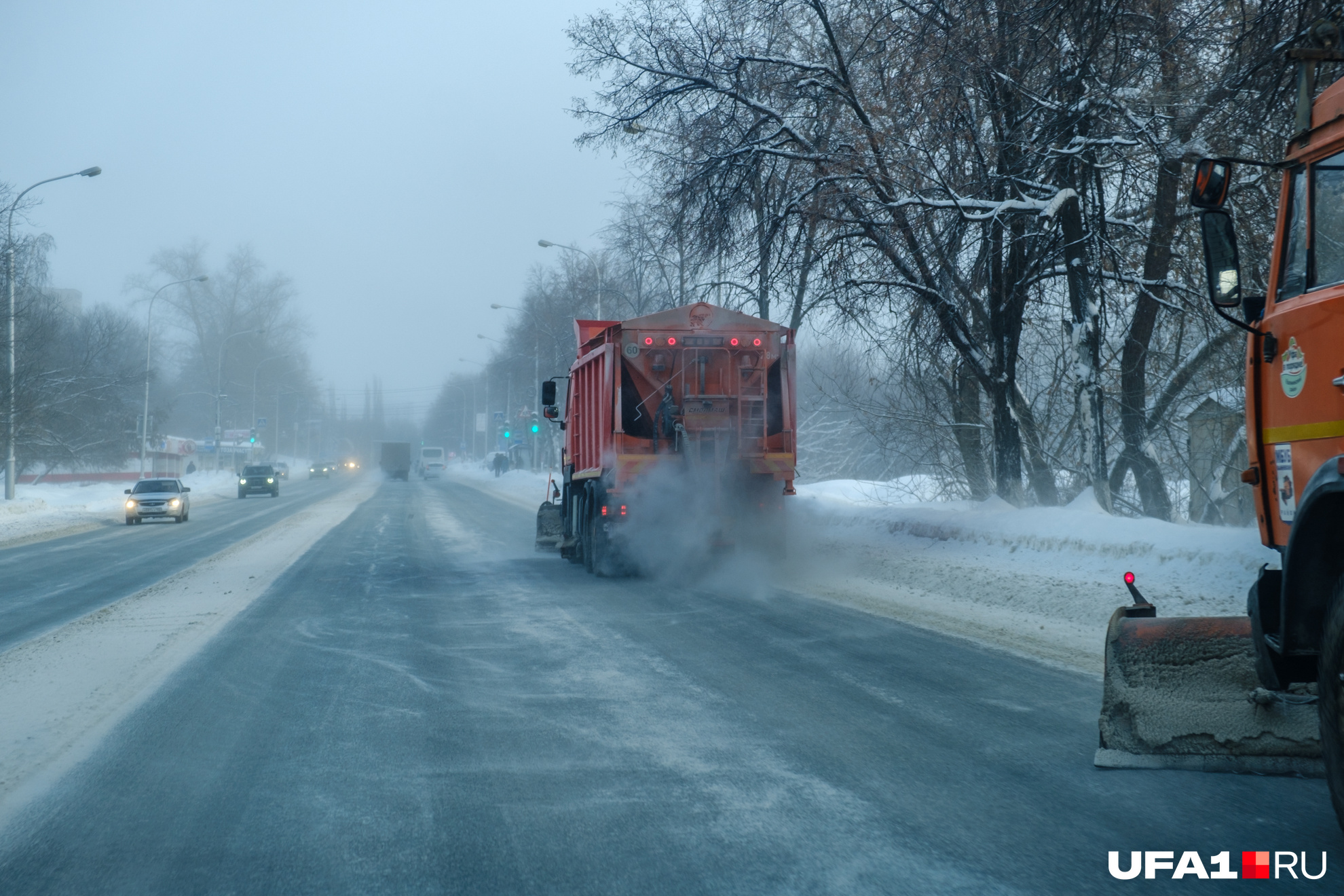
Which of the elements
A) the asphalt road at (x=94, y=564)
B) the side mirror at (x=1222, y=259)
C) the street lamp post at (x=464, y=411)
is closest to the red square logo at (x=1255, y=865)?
the side mirror at (x=1222, y=259)

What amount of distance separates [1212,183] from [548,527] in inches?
590

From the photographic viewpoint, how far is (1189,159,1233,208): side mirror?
14.0ft

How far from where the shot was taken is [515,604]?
39.3 ft

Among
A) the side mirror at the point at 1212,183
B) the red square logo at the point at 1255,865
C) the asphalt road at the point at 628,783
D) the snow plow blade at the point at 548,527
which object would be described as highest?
the side mirror at the point at 1212,183

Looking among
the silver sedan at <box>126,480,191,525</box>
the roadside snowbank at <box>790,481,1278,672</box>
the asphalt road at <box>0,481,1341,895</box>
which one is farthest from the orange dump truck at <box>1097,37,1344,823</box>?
the silver sedan at <box>126,480,191,525</box>

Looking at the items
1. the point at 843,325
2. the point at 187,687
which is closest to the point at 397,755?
the point at 187,687

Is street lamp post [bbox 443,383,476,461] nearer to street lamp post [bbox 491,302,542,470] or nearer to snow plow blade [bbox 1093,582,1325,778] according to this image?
street lamp post [bbox 491,302,542,470]

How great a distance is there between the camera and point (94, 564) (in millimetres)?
18125

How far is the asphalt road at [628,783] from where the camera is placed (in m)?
3.93

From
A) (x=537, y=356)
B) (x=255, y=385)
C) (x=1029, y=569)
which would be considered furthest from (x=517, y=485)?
(x=1029, y=569)

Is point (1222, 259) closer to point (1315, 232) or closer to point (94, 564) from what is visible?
point (1315, 232)

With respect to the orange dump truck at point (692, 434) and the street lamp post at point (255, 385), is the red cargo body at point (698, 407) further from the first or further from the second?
the street lamp post at point (255, 385)

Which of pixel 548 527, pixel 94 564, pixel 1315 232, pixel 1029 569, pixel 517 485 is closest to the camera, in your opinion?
pixel 1315 232

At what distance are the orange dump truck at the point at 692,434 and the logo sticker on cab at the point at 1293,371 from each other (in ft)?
32.0
